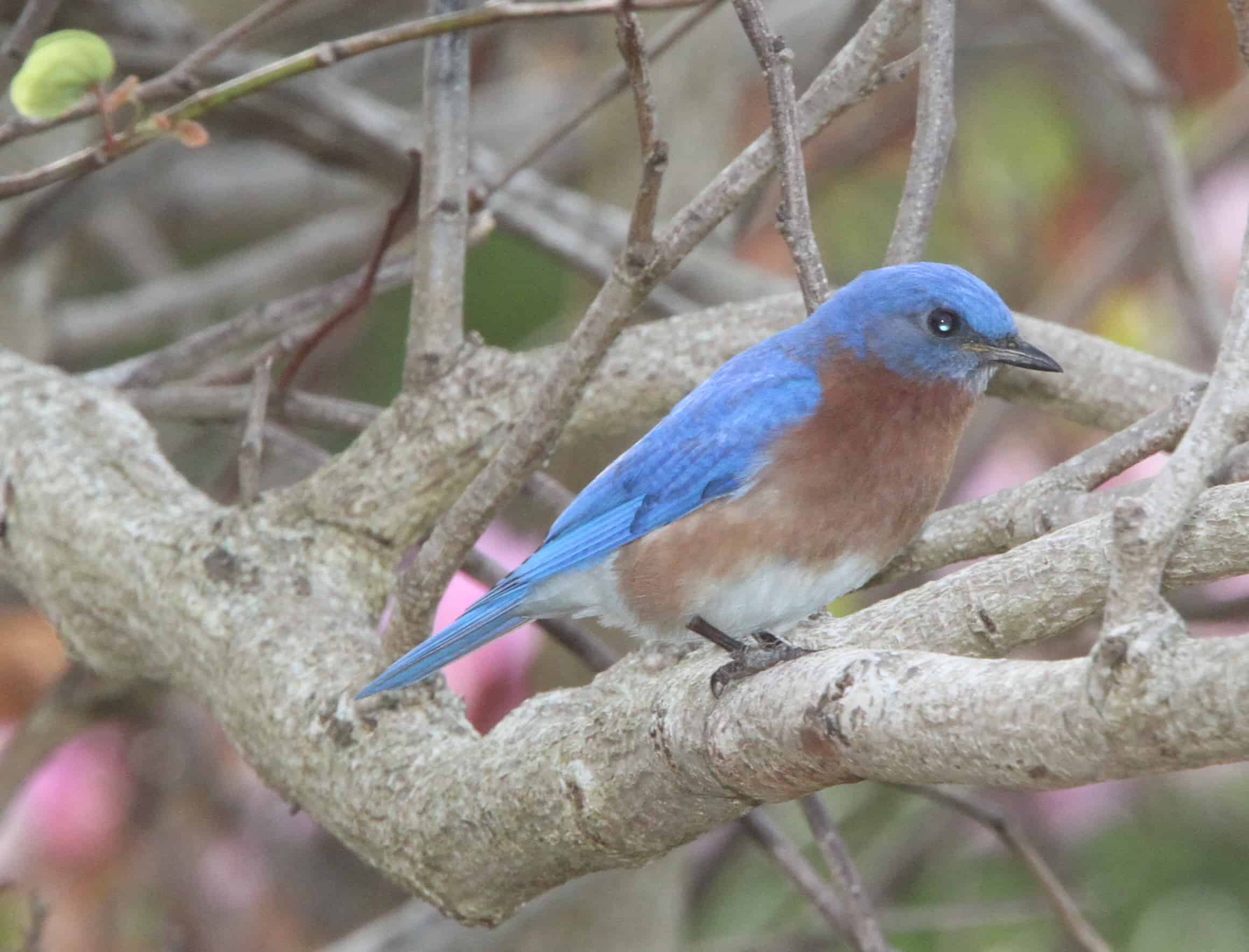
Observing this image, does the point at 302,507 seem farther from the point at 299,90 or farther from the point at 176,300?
the point at 176,300

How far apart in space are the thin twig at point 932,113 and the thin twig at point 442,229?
82cm

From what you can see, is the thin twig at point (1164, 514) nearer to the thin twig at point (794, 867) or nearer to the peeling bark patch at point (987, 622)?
the peeling bark patch at point (987, 622)

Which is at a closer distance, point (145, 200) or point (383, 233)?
point (383, 233)

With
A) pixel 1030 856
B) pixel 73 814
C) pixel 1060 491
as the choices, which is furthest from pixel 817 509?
pixel 73 814

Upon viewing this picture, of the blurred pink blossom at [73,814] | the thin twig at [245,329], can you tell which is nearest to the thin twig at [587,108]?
the thin twig at [245,329]

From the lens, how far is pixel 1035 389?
10.2 ft

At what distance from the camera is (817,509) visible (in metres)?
2.64

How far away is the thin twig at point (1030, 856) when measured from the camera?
120 inches

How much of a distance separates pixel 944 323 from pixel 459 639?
3.45 feet

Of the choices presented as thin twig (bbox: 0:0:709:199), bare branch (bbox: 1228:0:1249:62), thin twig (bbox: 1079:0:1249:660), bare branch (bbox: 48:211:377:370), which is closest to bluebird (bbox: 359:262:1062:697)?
thin twig (bbox: 0:0:709:199)

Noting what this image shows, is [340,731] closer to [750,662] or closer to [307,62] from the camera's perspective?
[750,662]

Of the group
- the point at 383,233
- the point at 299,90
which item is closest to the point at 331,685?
the point at 383,233

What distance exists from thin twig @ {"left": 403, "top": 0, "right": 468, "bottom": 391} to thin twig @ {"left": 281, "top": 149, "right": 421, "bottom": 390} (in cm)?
5

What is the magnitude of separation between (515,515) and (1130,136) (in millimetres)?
3076
